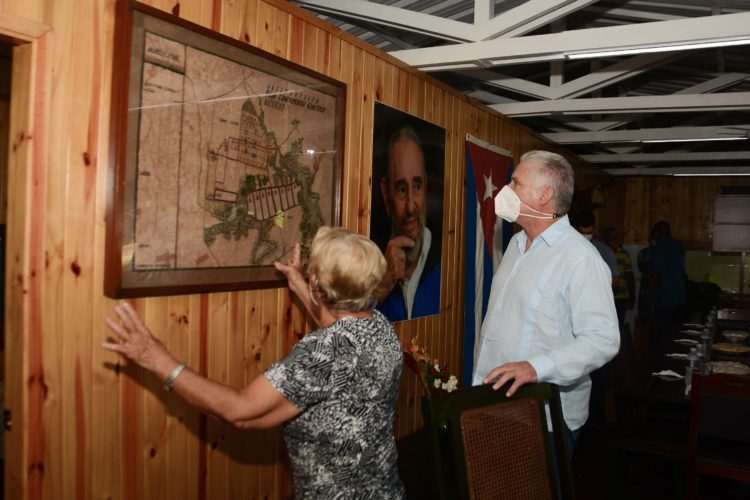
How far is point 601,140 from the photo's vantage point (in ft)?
19.8

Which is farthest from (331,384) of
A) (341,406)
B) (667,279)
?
(667,279)

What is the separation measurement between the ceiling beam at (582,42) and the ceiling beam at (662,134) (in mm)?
2827

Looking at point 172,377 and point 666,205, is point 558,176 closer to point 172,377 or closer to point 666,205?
point 172,377

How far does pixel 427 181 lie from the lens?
3848 mm

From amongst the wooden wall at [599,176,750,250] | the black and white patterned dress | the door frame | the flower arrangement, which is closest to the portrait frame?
the flower arrangement

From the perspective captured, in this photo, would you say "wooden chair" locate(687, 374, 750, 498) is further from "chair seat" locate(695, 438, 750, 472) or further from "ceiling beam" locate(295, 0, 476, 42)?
"ceiling beam" locate(295, 0, 476, 42)

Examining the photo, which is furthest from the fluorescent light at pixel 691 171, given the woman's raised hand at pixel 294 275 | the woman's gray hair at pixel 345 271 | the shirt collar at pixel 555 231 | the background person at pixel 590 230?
the woman's gray hair at pixel 345 271

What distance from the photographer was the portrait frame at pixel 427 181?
3342mm

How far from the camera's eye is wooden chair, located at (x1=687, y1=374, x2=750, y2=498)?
274 cm

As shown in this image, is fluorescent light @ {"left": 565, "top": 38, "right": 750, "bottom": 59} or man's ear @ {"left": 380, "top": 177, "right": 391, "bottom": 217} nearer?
fluorescent light @ {"left": 565, "top": 38, "right": 750, "bottom": 59}

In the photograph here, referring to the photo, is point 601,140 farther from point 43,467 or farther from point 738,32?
point 43,467

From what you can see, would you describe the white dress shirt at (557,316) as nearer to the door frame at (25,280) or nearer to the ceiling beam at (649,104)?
the door frame at (25,280)

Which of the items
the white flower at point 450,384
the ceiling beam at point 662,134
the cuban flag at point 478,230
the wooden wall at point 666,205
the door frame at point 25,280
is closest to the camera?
the door frame at point 25,280

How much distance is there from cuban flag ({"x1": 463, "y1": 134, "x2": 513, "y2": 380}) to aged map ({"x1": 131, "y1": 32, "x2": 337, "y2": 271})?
6.17 ft
